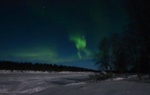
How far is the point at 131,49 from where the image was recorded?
67.7 ft

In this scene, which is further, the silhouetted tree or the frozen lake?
the silhouetted tree

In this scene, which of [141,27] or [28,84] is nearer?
[141,27]

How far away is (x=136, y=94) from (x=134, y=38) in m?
9.59

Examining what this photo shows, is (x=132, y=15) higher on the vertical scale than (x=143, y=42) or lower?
higher

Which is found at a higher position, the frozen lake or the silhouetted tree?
the silhouetted tree

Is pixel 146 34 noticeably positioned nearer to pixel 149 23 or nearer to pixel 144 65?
pixel 149 23

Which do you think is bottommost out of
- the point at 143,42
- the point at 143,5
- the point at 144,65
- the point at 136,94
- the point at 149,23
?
the point at 136,94

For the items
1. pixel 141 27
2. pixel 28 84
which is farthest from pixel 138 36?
pixel 28 84

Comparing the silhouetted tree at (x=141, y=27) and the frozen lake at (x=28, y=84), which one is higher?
the silhouetted tree at (x=141, y=27)

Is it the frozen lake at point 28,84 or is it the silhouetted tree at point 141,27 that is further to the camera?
the silhouetted tree at point 141,27

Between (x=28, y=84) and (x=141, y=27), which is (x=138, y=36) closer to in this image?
(x=141, y=27)

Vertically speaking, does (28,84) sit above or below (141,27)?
below

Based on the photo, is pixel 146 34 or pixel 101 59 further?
pixel 101 59

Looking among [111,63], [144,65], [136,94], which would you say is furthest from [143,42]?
[111,63]
